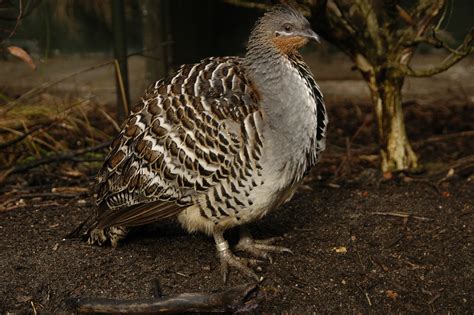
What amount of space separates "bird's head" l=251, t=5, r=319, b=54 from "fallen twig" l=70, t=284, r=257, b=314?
1.45 meters

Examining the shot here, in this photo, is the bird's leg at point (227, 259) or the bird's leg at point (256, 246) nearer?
the bird's leg at point (227, 259)

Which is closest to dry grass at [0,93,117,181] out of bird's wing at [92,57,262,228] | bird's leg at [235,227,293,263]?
bird's wing at [92,57,262,228]

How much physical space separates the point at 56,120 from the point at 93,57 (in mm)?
2223

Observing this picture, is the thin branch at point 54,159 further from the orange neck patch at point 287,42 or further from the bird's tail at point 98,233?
the orange neck patch at point 287,42

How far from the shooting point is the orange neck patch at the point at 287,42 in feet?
14.3

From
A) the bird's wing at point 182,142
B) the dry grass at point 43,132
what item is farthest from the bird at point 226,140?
the dry grass at point 43,132

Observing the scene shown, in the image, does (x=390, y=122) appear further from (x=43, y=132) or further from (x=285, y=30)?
(x=43, y=132)

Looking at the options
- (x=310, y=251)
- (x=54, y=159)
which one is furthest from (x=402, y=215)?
(x=54, y=159)

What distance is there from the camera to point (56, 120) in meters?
6.29

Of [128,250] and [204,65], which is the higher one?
[204,65]

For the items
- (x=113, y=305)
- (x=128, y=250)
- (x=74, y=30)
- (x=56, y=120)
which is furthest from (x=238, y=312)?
(x=74, y=30)

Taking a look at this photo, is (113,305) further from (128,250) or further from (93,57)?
(93,57)

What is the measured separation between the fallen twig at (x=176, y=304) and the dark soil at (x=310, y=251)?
0.80 feet

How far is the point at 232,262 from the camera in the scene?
4.59 metres
